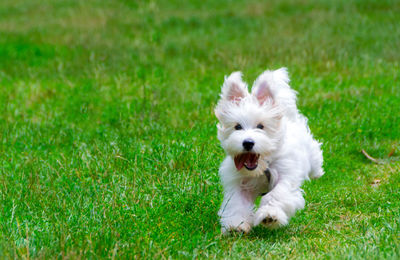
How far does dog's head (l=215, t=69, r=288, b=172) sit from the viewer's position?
5141mm

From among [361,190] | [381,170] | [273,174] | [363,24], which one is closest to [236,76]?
[273,174]

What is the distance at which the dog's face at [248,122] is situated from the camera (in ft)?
16.8

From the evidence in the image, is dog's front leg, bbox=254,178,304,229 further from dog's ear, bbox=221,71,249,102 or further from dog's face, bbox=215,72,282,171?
dog's ear, bbox=221,71,249,102

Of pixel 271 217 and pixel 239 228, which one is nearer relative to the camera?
pixel 271 217

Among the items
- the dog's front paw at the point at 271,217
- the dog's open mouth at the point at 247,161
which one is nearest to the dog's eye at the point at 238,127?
the dog's open mouth at the point at 247,161

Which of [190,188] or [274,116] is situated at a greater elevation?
[274,116]

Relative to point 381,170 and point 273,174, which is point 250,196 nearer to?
point 273,174

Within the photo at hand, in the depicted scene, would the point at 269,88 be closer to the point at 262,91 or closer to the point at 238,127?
the point at 262,91

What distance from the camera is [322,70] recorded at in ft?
36.5

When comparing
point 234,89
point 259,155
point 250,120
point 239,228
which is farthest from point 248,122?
point 239,228

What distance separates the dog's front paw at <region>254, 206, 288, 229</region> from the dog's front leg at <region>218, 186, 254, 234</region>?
16cm

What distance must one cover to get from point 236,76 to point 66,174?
2281mm

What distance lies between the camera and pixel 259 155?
5324mm

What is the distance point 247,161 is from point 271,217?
54 centimetres
